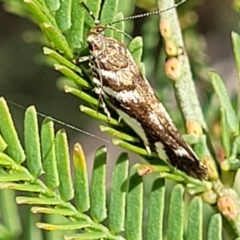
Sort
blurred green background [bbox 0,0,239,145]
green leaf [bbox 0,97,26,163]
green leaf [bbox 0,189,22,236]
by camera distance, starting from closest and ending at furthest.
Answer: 1. green leaf [bbox 0,97,26,163]
2. green leaf [bbox 0,189,22,236]
3. blurred green background [bbox 0,0,239,145]

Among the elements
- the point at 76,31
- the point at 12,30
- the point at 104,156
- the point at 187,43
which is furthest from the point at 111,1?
the point at 12,30

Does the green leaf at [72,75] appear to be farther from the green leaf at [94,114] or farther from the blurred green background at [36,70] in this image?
the blurred green background at [36,70]

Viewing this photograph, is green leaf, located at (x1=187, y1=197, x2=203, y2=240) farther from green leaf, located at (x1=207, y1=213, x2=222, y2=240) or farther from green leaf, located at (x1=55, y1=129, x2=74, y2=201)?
green leaf, located at (x1=55, y1=129, x2=74, y2=201)

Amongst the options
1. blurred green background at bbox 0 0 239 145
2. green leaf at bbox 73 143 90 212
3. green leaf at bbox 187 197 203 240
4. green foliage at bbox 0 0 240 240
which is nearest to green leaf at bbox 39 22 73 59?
green foliage at bbox 0 0 240 240

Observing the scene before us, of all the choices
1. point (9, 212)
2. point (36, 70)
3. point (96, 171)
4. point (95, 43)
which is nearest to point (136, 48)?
point (95, 43)

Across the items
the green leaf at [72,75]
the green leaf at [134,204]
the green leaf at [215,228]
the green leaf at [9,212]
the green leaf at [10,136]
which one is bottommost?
the green leaf at [215,228]

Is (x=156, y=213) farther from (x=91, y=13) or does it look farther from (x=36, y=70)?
(x=36, y=70)

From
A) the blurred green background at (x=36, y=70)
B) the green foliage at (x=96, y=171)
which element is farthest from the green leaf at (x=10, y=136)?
the blurred green background at (x=36, y=70)

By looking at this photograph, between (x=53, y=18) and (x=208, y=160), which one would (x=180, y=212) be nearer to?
(x=208, y=160)
